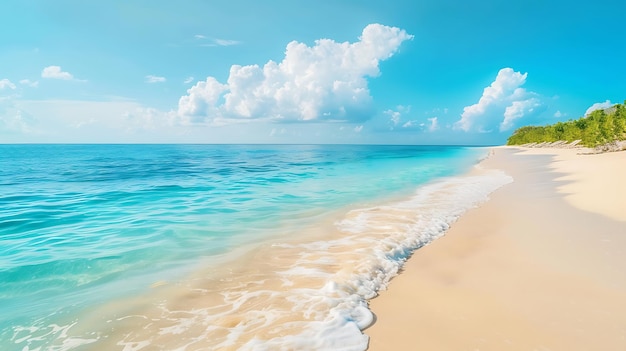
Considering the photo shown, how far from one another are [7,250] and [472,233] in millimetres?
13408

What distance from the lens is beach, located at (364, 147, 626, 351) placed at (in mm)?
3705

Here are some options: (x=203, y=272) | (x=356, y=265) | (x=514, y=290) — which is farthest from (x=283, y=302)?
(x=514, y=290)

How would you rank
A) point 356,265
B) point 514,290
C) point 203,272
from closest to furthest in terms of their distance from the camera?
point 514,290, point 356,265, point 203,272

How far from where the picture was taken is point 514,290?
16.1 feet

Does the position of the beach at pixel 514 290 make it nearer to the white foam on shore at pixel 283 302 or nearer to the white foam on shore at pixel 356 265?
the white foam on shore at pixel 356 265

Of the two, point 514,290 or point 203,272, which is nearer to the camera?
point 514,290

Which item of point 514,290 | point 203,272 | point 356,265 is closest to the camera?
point 514,290

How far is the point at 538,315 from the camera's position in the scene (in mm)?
4148

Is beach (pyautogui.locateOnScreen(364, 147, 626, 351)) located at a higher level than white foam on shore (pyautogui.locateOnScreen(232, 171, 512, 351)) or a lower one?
higher

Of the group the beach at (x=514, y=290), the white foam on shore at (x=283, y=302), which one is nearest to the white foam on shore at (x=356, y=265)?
the white foam on shore at (x=283, y=302)

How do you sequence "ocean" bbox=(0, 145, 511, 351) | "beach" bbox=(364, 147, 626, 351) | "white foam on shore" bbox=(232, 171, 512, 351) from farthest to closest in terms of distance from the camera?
"ocean" bbox=(0, 145, 511, 351), "white foam on shore" bbox=(232, 171, 512, 351), "beach" bbox=(364, 147, 626, 351)

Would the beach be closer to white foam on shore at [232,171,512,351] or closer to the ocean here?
white foam on shore at [232,171,512,351]

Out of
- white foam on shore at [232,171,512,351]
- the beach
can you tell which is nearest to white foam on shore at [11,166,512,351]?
white foam on shore at [232,171,512,351]

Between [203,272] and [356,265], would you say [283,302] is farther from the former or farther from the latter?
[203,272]
